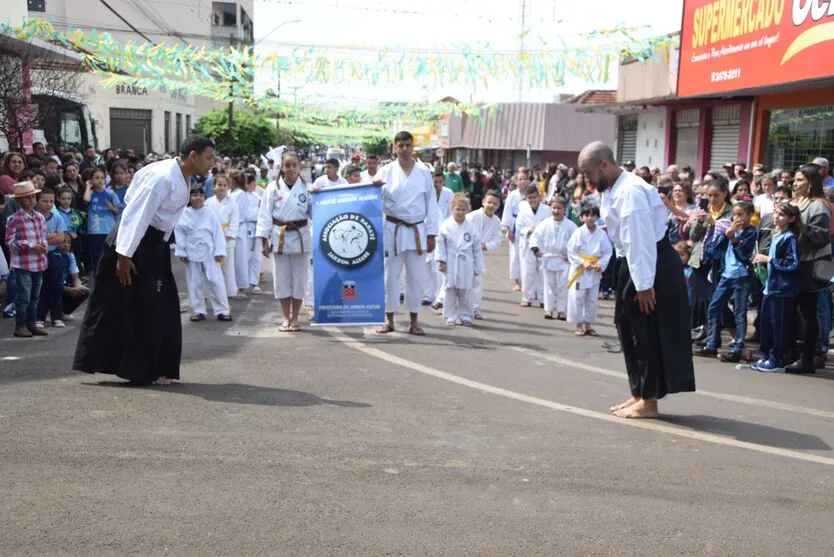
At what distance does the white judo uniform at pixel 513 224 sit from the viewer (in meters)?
15.5

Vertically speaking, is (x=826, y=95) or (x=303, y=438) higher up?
(x=826, y=95)

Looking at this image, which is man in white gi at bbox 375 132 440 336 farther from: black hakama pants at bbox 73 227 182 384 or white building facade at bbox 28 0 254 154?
white building facade at bbox 28 0 254 154

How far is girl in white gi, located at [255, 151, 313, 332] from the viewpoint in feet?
35.1

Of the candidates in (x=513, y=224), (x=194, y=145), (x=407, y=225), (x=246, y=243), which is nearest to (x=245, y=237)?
(x=246, y=243)

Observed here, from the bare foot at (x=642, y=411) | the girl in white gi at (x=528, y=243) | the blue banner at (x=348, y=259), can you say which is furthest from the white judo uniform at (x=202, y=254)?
the bare foot at (x=642, y=411)

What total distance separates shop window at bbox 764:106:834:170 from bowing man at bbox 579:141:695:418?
12030mm

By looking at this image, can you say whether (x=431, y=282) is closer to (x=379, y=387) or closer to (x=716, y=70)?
(x=379, y=387)

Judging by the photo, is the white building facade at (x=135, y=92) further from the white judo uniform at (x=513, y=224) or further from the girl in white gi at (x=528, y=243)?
the girl in white gi at (x=528, y=243)

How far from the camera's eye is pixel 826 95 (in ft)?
56.2

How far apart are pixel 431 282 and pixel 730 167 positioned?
706 cm

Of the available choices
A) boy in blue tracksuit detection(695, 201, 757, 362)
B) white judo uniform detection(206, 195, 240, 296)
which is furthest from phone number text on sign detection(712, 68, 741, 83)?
white judo uniform detection(206, 195, 240, 296)

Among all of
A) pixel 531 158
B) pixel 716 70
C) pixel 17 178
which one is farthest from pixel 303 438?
pixel 531 158

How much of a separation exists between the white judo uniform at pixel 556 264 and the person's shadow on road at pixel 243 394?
6.22 metres

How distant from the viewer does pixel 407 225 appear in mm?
10539
